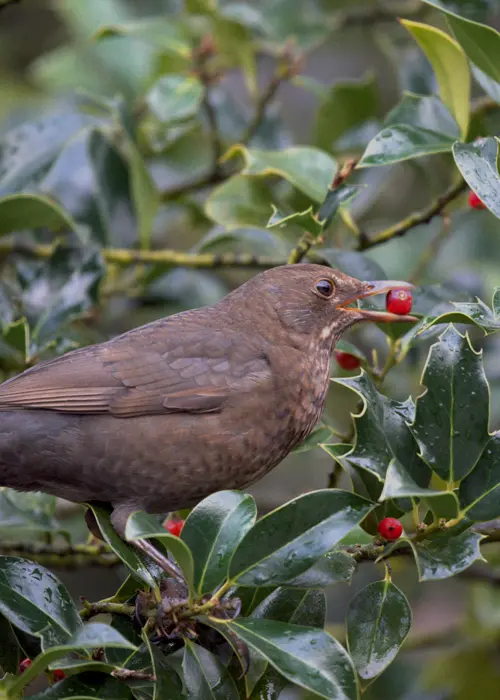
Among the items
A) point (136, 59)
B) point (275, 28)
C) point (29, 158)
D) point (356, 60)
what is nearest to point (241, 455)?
point (29, 158)

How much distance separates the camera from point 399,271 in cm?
428

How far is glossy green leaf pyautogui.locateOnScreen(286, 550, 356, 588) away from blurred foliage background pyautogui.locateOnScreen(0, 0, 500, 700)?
1.05 m

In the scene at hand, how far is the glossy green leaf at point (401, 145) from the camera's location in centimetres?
274

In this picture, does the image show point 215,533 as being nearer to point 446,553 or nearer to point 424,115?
point 446,553

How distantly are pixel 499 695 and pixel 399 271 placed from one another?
1.77m

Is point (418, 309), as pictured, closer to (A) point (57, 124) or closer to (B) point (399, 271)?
(B) point (399, 271)

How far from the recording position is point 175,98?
3.86 m

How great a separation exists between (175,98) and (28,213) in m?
0.85

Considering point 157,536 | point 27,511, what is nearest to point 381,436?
point 157,536

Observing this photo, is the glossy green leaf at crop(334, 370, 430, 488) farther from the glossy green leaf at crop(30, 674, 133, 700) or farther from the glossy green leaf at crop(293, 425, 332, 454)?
the glossy green leaf at crop(30, 674, 133, 700)

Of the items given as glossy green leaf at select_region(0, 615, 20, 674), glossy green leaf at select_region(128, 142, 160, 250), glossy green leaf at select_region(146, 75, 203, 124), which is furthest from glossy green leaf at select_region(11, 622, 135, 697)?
glossy green leaf at select_region(146, 75, 203, 124)

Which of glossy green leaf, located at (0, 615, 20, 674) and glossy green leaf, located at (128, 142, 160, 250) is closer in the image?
glossy green leaf, located at (0, 615, 20, 674)

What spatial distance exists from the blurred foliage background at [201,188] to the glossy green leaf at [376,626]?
3.63 ft

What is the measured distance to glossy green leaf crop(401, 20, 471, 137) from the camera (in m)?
2.73
